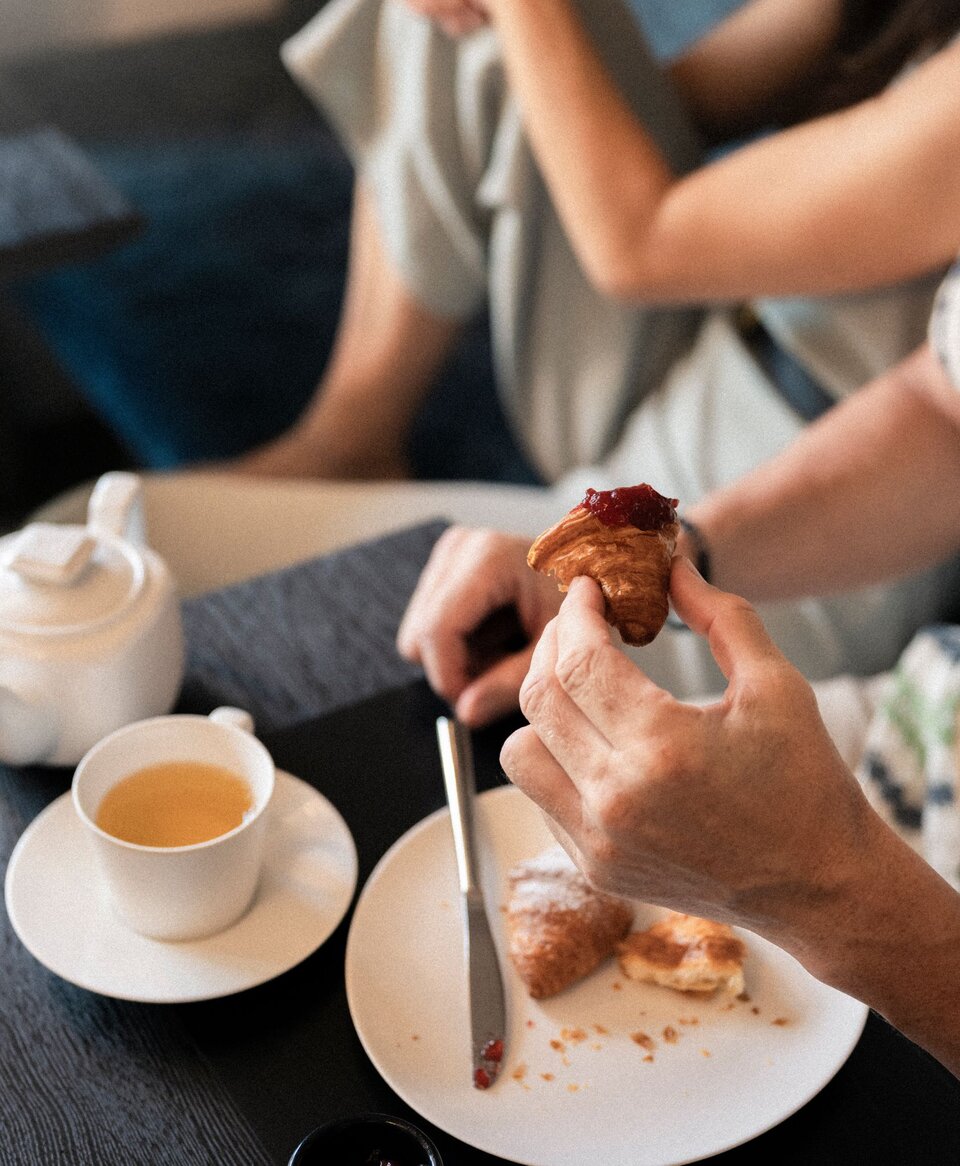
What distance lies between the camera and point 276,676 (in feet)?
2.88

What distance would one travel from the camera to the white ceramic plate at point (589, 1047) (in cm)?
59

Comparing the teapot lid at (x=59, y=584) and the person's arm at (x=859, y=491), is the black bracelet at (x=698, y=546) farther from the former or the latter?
the teapot lid at (x=59, y=584)

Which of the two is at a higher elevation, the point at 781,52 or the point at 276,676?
the point at 276,676

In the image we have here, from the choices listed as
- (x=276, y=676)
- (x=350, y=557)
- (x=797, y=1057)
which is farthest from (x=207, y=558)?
(x=797, y=1057)

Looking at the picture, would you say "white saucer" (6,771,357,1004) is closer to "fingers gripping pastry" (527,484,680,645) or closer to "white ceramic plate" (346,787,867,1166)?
"white ceramic plate" (346,787,867,1166)

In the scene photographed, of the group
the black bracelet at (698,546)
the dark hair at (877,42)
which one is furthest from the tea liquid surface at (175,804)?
the dark hair at (877,42)

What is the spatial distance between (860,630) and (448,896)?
0.75 metres

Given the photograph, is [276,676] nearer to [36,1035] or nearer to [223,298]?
[36,1035]

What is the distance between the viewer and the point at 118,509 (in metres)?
0.84

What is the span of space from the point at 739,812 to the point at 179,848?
0.93ft

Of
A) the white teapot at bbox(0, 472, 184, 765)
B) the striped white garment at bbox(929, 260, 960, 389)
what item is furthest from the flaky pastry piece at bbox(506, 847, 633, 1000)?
the striped white garment at bbox(929, 260, 960, 389)

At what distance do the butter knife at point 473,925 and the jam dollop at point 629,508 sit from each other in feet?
0.70

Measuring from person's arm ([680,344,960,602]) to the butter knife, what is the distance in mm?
356

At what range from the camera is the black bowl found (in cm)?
53
